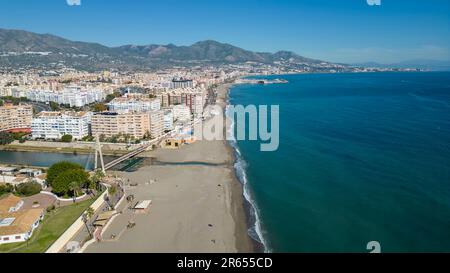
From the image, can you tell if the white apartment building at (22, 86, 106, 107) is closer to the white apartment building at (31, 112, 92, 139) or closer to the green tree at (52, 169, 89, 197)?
the white apartment building at (31, 112, 92, 139)

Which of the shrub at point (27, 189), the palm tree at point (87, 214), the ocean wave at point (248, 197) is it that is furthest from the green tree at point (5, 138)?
the palm tree at point (87, 214)

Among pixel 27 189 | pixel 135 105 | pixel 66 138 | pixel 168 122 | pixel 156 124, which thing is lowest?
pixel 27 189

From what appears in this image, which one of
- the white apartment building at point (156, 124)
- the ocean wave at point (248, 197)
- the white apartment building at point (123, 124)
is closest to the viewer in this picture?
the ocean wave at point (248, 197)

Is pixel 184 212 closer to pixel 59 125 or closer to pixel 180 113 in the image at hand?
pixel 59 125

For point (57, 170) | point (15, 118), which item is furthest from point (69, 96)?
point (57, 170)

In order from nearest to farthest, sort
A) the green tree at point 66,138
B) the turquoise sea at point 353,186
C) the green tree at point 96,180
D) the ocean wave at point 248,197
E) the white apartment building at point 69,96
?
the turquoise sea at point 353,186, the ocean wave at point 248,197, the green tree at point 96,180, the green tree at point 66,138, the white apartment building at point 69,96

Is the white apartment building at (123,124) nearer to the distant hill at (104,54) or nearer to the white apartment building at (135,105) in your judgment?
the white apartment building at (135,105)

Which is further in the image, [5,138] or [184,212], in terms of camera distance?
[5,138]
